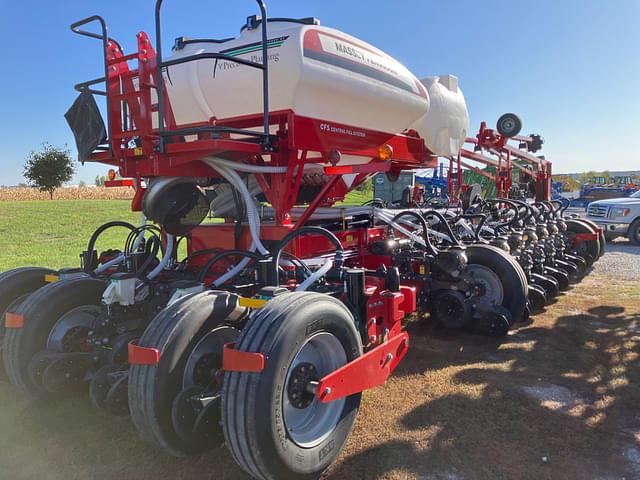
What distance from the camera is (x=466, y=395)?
3.54 metres

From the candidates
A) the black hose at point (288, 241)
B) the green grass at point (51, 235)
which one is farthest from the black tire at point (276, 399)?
the green grass at point (51, 235)

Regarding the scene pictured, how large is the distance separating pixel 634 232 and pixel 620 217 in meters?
0.54

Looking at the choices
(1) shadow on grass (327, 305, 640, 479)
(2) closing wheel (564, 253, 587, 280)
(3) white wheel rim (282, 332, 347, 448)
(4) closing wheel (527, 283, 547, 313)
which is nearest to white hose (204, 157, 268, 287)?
(3) white wheel rim (282, 332, 347, 448)

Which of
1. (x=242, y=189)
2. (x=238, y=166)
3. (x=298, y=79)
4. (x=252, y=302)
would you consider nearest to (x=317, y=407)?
(x=252, y=302)

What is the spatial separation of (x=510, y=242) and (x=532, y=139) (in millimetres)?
5940

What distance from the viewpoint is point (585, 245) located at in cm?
884

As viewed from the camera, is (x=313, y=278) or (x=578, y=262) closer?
(x=313, y=278)

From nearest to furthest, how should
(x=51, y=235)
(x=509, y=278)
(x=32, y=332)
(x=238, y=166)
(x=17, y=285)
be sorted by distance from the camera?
(x=32, y=332) < (x=238, y=166) < (x=17, y=285) < (x=509, y=278) < (x=51, y=235)

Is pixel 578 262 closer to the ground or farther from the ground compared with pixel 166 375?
closer to the ground

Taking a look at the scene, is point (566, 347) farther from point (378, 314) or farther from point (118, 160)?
point (118, 160)

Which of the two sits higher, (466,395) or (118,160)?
(118,160)

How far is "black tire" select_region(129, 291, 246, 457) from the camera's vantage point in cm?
240

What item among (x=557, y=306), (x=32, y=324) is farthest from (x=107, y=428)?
(x=557, y=306)

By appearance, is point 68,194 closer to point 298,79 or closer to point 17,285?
point 17,285
